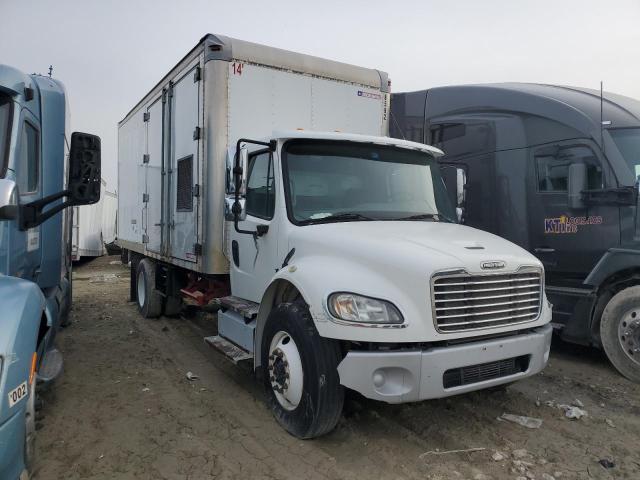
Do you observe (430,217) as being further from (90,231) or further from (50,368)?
(90,231)

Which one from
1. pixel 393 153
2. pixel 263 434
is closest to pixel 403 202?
pixel 393 153

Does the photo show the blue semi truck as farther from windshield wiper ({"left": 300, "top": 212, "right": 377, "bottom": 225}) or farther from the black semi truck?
the black semi truck

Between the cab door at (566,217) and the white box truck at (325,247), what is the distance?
1.67m

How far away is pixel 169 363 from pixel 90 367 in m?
0.86

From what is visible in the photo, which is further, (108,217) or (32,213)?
(108,217)

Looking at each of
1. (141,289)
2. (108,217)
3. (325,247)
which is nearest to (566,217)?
(325,247)

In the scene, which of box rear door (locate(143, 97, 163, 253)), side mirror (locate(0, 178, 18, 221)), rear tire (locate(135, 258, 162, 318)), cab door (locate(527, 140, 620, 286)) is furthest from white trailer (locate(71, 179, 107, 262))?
cab door (locate(527, 140, 620, 286))

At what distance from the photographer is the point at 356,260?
3521 mm

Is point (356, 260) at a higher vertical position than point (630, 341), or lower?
higher

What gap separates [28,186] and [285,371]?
269 centimetres

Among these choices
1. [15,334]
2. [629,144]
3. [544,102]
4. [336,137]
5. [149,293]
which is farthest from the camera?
[149,293]

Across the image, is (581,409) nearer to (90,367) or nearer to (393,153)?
(393,153)

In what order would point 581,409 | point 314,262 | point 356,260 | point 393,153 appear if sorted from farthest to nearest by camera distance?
point 393,153
point 581,409
point 314,262
point 356,260

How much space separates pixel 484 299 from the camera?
3.44m
